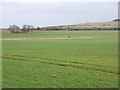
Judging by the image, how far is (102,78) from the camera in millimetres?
12625

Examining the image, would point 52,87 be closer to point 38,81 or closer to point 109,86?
point 38,81

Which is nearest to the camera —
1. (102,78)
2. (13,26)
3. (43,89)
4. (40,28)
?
(43,89)

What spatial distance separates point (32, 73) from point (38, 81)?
7.31 ft

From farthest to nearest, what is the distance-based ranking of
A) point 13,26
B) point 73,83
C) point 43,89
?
point 13,26 → point 73,83 → point 43,89

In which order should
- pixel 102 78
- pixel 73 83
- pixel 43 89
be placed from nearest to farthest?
pixel 43 89
pixel 73 83
pixel 102 78

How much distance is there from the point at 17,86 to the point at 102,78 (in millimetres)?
5161

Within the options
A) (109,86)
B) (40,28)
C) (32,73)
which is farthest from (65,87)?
(40,28)

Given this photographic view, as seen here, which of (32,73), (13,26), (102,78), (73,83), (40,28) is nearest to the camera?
(73,83)

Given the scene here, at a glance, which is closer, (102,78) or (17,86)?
(17,86)

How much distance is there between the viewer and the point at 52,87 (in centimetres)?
1058

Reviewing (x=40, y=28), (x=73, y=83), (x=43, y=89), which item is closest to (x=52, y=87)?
(x=43, y=89)

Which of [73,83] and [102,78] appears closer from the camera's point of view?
[73,83]

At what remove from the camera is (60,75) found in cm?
1341

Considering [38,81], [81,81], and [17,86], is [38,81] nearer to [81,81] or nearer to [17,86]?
[17,86]
